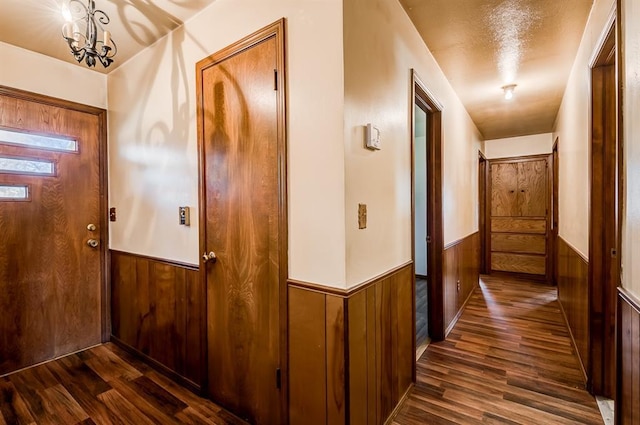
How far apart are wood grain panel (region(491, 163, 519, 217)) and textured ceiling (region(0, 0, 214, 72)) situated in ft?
17.3

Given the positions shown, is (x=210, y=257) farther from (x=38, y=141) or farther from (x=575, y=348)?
(x=575, y=348)

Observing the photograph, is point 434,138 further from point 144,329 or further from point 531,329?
point 144,329

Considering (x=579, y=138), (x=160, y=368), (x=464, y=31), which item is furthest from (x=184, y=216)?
(x=579, y=138)

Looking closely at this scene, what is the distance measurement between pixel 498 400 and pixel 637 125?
1.74 m

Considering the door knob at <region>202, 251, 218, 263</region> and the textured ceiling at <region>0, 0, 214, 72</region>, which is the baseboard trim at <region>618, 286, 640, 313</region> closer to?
the door knob at <region>202, 251, 218, 263</region>

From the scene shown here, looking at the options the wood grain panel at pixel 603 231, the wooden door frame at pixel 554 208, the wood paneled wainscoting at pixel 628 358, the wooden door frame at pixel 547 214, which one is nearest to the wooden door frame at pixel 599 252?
the wood grain panel at pixel 603 231

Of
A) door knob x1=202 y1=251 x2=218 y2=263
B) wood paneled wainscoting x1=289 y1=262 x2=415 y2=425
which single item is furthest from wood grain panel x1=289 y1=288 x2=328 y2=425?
door knob x1=202 y1=251 x2=218 y2=263

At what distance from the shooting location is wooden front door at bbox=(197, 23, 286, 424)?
1584 millimetres

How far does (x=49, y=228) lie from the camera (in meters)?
2.51

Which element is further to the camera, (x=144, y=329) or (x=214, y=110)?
(x=144, y=329)

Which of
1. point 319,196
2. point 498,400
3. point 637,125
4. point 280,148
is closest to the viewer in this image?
point 637,125

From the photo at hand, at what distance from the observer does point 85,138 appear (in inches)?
107

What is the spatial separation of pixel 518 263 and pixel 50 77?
663 cm

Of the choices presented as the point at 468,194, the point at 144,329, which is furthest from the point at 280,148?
the point at 468,194
